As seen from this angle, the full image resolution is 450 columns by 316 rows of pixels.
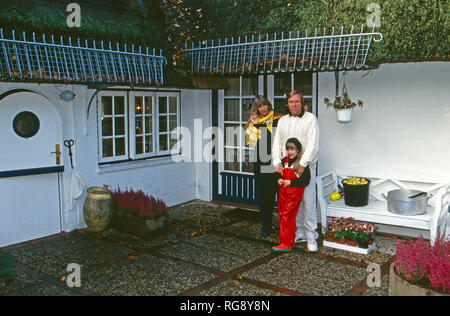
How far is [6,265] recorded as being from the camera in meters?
5.69

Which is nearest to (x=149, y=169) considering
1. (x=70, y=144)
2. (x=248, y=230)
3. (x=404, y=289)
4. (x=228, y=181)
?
(x=228, y=181)

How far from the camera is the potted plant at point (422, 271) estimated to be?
4223 mm

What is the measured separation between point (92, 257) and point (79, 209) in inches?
62.1

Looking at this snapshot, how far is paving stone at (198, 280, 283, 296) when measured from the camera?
209 inches

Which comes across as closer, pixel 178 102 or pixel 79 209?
pixel 79 209

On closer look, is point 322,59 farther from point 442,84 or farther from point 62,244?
point 62,244

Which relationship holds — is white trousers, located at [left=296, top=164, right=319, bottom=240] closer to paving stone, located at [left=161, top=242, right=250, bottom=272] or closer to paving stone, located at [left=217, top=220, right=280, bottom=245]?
paving stone, located at [left=217, top=220, right=280, bottom=245]

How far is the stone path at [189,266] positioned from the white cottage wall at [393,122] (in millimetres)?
1415

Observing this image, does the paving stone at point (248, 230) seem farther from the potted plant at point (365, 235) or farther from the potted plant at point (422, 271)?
the potted plant at point (422, 271)

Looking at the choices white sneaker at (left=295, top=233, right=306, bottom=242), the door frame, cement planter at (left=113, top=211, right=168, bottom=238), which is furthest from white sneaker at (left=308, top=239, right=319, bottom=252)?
the door frame

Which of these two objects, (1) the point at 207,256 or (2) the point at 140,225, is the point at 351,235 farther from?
(2) the point at 140,225

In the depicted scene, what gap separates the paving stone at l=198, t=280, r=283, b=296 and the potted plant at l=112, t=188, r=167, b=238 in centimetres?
230
